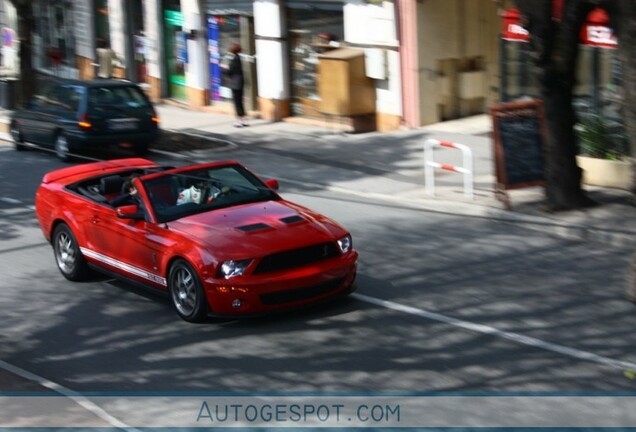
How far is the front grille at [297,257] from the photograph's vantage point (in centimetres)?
1074

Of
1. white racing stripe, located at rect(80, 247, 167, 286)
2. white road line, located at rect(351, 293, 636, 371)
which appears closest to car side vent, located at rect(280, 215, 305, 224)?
white road line, located at rect(351, 293, 636, 371)

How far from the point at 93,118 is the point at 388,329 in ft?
39.1

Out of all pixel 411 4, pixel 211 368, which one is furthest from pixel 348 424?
pixel 411 4

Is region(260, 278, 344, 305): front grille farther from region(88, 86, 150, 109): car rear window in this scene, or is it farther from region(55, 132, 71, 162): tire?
region(55, 132, 71, 162): tire

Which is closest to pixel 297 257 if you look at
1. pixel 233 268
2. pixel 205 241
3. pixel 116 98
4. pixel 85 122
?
pixel 233 268

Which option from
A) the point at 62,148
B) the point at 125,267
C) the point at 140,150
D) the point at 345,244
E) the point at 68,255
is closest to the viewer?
A: the point at 345,244

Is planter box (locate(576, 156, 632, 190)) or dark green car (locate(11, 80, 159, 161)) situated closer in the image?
planter box (locate(576, 156, 632, 190))

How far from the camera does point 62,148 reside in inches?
851

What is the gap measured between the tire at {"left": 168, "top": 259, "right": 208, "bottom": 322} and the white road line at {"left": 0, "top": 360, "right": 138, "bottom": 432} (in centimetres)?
171

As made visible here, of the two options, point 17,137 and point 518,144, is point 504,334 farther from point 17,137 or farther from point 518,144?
point 17,137

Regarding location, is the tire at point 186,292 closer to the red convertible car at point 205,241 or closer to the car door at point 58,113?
the red convertible car at point 205,241

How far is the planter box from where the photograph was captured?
16.1 m

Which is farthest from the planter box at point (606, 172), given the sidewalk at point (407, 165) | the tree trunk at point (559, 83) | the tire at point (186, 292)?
the tire at point (186, 292)

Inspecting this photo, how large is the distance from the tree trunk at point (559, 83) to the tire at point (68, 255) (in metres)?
6.23
